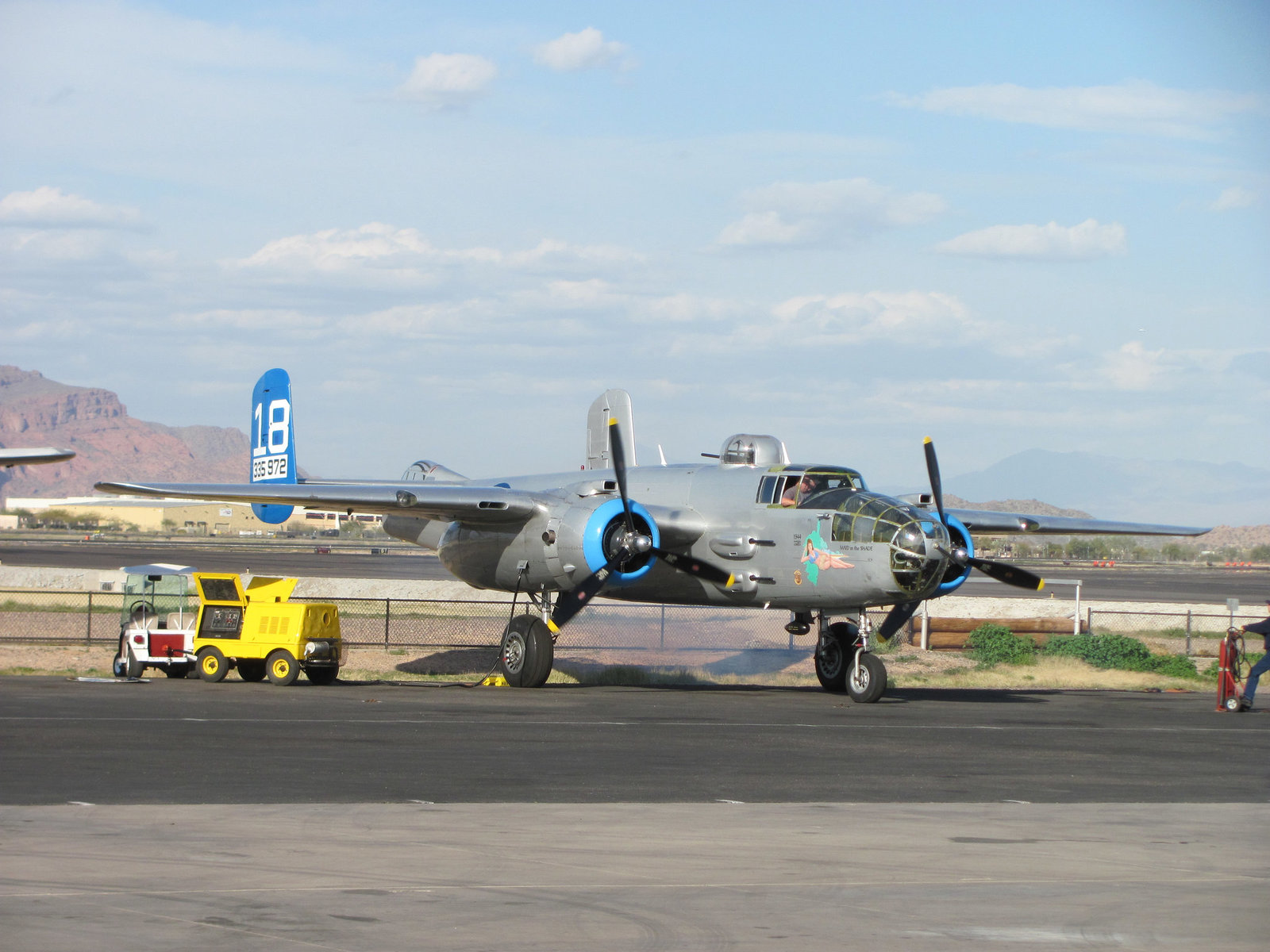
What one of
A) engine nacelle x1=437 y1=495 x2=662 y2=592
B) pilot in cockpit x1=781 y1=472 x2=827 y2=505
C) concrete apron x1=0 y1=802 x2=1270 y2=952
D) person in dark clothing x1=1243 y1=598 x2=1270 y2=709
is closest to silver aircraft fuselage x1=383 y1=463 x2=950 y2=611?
engine nacelle x1=437 y1=495 x2=662 y2=592

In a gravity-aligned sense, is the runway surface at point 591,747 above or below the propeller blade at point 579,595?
below

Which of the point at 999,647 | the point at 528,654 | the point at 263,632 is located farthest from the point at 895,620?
the point at 263,632

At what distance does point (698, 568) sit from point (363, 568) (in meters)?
46.7

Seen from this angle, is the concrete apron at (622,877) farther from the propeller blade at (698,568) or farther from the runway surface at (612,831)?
the propeller blade at (698,568)

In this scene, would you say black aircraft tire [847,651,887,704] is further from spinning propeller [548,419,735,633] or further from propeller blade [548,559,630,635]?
propeller blade [548,559,630,635]

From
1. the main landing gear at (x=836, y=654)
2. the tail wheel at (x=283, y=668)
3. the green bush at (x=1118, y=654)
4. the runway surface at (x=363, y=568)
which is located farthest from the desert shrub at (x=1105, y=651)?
the runway surface at (x=363, y=568)

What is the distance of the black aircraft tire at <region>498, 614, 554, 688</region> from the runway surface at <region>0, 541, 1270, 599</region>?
3281cm

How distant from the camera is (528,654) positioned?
25156mm

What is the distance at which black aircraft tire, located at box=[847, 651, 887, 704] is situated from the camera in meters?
23.0

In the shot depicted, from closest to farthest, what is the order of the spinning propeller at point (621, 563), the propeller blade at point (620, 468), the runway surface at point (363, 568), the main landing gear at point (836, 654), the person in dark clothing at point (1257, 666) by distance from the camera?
the person in dark clothing at point (1257, 666)
the spinning propeller at point (621, 563)
the propeller blade at point (620, 468)
the main landing gear at point (836, 654)
the runway surface at point (363, 568)

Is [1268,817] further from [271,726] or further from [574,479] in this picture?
[574,479]

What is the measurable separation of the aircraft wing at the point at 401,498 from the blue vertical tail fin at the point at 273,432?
6771 mm

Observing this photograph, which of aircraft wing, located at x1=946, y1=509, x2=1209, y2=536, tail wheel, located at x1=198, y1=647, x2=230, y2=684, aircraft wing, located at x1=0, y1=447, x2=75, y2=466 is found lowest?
tail wheel, located at x1=198, y1=647, x2=230, y2=684

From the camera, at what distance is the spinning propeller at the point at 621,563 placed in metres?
23.6
